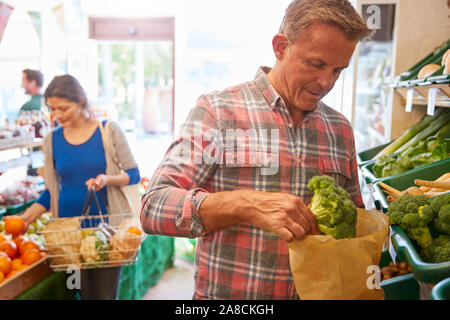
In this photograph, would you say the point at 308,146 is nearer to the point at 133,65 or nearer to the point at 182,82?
the point at 182,82

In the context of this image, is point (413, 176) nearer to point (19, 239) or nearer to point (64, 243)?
point (64, 243)

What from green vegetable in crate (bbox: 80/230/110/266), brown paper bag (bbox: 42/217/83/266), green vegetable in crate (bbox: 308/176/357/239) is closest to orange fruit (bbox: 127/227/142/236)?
green vegetable in crate (bbox: 80/230/110/266)

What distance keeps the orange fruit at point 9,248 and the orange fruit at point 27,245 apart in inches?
1.7

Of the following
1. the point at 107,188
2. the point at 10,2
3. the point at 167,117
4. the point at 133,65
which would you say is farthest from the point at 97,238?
the point at 167,117

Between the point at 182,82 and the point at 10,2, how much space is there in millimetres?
2080

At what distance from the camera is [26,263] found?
2408mm

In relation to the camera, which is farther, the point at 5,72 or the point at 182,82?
the point at 182,82

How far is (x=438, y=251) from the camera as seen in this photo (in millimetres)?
1066

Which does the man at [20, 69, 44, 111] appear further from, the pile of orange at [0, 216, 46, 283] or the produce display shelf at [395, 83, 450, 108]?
the produce display shelf at [395, 83, 450, 108]

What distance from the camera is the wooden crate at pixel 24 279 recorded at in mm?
2164

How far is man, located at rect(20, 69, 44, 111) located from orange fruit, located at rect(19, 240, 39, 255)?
72.2 inches

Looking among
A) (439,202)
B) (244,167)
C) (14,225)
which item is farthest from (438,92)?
(14,225)

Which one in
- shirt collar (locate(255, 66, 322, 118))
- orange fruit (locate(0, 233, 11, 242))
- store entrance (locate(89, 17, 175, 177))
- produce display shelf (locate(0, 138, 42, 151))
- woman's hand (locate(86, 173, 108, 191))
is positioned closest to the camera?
shirt collar (locate(255, 66, 322, 118))

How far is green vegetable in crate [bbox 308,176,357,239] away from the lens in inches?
39.0
